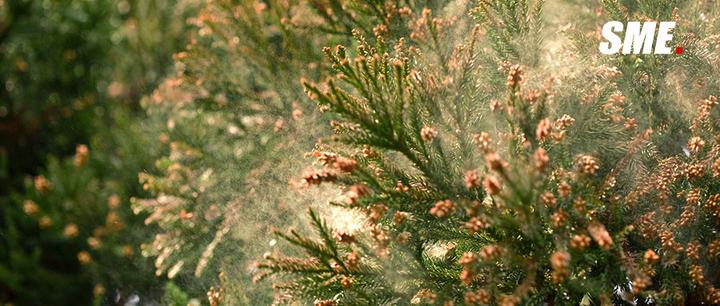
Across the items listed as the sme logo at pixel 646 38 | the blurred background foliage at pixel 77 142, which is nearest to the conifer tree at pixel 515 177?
the sme logo at pixel 646 38

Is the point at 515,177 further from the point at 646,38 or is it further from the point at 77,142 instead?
the point at 77,142

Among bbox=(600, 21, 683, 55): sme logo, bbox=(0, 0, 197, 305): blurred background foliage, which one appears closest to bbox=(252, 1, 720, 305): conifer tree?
bbox=(600, 21, 683, 55): sme logo

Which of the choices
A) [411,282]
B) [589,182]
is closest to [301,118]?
[411,282]

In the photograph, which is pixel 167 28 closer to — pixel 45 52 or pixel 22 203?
pixel 45 52

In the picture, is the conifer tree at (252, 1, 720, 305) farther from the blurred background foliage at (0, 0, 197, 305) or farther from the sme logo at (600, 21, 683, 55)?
the blurred background foliage at (0, 0, 197, 305)

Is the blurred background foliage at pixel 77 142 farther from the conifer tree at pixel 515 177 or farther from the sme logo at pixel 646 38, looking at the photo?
the sme logo at pixel 646 38

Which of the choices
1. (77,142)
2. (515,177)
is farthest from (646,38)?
(77,142)

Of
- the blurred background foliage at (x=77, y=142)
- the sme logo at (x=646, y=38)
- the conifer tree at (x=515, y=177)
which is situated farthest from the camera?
the blurred background foliage at (x=77, y=142)

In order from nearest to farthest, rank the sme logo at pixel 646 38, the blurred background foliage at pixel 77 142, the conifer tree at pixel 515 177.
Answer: the conifer tree at pixel 515 177 < the sme logo at pixel 646 38 < the blurred background foliage at pixel 77 142
